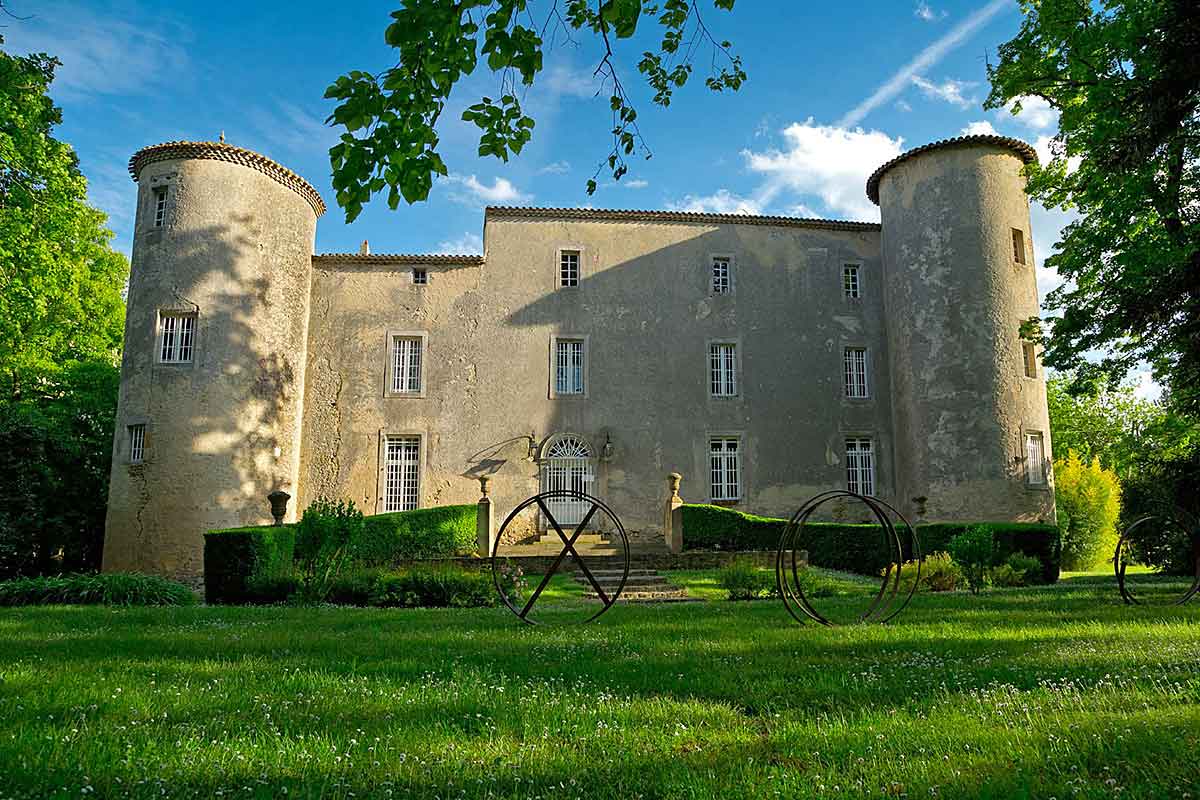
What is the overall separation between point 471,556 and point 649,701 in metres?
13.9

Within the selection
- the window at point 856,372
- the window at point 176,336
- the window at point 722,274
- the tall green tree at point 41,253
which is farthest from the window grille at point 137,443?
the window at point 856,372

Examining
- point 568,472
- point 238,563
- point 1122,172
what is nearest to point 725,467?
point 568,472

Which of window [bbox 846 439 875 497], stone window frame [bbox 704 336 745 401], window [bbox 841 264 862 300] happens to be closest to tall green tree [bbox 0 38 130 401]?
stone window frame [bbox 704 336 745 401]

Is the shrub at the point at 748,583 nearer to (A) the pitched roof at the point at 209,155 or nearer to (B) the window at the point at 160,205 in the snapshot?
(A) the pitched roof at the point at 209,155

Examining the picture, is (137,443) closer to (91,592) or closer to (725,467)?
(91,592)

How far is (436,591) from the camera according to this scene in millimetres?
11391

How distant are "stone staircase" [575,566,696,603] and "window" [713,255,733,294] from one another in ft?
33.9

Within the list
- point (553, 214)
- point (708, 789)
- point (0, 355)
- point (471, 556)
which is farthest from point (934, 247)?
point (0, 355)

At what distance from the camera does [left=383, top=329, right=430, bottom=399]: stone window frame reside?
70.7ft

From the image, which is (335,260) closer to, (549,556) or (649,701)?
(549,556)

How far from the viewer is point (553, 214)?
75.3ft

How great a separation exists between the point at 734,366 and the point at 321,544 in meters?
14.2

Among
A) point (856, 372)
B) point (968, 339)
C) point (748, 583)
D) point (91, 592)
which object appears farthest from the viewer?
point (856, 372)

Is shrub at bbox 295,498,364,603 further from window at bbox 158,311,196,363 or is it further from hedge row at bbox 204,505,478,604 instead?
window at bbox 158,311,196,363
